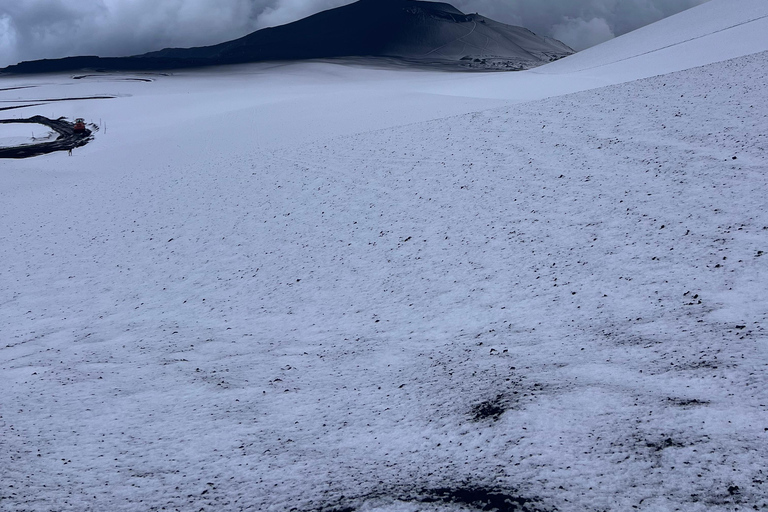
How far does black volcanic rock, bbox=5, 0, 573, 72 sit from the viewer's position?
5025 inches

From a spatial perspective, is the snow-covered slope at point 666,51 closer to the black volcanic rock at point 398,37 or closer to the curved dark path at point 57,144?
the curved dark path at point 57,144

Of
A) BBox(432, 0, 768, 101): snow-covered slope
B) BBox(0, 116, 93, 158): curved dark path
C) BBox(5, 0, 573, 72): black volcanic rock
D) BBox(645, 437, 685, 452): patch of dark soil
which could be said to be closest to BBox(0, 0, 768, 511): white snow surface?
BBox(645, 437, 685, 452): patch of dark soil

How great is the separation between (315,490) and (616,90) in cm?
1012

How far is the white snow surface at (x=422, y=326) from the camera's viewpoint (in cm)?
265

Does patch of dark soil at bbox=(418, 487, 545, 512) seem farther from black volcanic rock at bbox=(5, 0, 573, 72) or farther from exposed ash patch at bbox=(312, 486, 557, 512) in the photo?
black volcanic rock at bbox=(5, 0, 573, 72)

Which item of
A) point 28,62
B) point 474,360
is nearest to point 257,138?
point 474,360

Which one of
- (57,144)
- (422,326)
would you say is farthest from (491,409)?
(57,144)

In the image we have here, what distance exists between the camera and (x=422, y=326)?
433cm

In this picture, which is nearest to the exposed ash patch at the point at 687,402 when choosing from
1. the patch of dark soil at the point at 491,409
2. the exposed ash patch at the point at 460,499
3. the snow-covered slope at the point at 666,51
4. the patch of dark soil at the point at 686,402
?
the patch of dark soil at the point at 686,402

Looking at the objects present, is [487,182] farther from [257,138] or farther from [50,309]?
[257,138]

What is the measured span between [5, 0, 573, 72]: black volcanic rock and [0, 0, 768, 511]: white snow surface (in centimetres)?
11412

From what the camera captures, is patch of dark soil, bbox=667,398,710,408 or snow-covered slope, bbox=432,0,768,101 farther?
snow-covered slope, bbox=432,0,768,101

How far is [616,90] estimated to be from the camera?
10477 millimetres

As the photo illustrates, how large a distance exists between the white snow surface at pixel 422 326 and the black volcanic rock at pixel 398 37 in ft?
374
